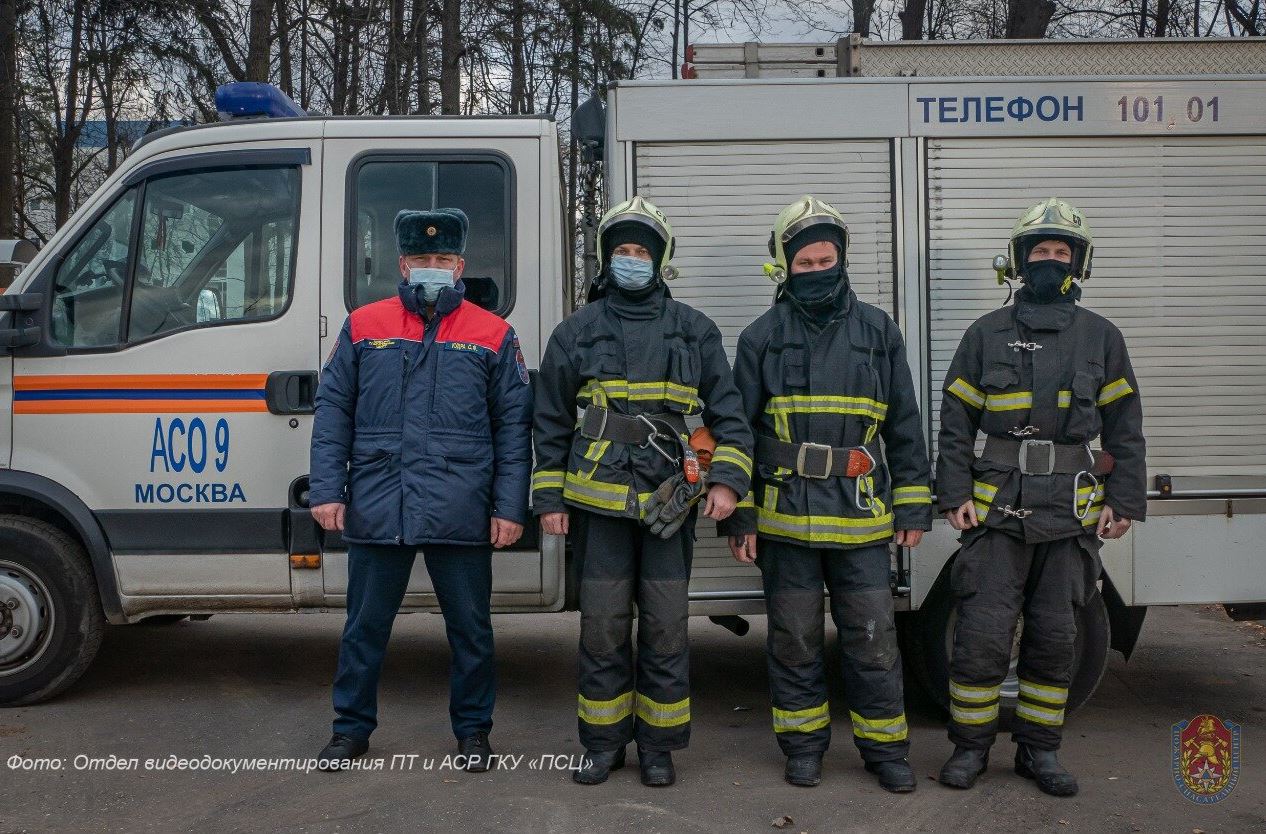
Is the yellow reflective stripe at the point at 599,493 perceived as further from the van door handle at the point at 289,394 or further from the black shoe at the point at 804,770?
the van door handle at the point at 289,394

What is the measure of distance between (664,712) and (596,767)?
12.5 inches

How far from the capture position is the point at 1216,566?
444 cm

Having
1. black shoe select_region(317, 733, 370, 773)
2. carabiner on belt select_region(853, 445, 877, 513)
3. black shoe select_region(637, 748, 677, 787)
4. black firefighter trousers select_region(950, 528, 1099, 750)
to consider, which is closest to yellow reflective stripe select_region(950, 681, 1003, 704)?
black firefighter trousers select_region(950, 528, 1099, 750)

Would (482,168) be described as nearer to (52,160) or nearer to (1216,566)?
(1216,566)

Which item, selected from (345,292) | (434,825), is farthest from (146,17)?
(434,825)

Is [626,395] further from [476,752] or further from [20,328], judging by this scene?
[20,328]

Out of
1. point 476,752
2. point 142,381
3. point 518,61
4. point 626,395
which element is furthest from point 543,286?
point 518,61

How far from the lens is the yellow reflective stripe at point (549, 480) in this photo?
3943 millimetres

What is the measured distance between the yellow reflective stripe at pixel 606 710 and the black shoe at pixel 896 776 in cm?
94

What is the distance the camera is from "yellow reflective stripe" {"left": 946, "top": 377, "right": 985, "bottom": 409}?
13.3ft

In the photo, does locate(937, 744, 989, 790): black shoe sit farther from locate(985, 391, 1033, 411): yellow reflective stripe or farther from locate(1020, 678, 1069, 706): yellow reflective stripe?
locate(985, 391, 1033, 411): yellow reflective stripe

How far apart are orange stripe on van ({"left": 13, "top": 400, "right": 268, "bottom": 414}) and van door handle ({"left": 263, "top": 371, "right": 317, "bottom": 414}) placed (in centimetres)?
5

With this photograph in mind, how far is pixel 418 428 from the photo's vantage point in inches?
155

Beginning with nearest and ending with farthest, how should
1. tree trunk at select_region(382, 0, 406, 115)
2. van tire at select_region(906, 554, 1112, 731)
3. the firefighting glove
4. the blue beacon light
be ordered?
the firefighting glove < van tire at select_region(906, 554, 1112, 731) < the blue beacon light < tree trunk at select_region(382, 0, 406, 115)
